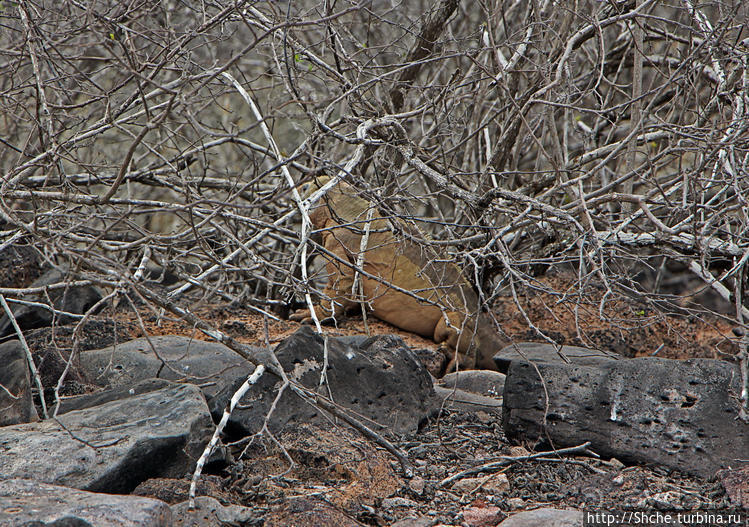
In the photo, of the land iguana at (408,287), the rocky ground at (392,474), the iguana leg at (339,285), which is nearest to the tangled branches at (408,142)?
the land iguana at (408,287)

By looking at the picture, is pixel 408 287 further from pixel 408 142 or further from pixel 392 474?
pixel 392 474

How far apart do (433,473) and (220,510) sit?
3.56 ft

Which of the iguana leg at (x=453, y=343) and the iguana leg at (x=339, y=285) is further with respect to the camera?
the iguana leg at (x=339, y=285)

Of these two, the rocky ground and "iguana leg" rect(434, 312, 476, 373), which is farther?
"iguana leg" rect(434, 312, 476, 373)

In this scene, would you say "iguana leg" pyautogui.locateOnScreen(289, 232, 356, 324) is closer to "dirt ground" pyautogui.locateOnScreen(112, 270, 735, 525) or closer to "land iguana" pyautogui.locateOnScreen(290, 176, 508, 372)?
"land iguana" pyautogui.locateOnScreen(290, 176, 508, 372)

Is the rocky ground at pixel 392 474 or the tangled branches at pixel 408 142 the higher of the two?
the tangled branches at pixel 408 142

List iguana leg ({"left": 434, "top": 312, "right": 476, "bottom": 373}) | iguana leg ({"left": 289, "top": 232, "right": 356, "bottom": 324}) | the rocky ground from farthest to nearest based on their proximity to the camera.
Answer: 1. iguana leg ({"left": 289, "top": 232, "right": 356, "bottom": 324})
2. iguana leg ({"left": 434, "top": 312, "right": 476, "bottom": 373})
3. the rocky ground

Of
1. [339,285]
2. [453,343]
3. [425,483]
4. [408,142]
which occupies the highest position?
[408,142]

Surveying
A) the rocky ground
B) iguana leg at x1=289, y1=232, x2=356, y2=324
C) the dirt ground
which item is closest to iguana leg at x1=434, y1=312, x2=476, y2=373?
iguana leg at x1=289, y1=232, x2=356, y2=324

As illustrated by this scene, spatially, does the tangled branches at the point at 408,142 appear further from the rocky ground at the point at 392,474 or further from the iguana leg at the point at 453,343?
the rocky ground at the point at 392,474

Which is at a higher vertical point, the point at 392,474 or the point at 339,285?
the point at 339,285

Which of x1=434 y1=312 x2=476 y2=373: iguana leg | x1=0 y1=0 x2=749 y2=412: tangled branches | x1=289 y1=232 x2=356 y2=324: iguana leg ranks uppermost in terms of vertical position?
x1=0 y1=0 x2=749 y2=412: tangled branches

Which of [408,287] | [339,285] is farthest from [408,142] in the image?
[339,285]

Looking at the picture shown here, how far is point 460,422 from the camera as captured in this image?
14.4 ft
